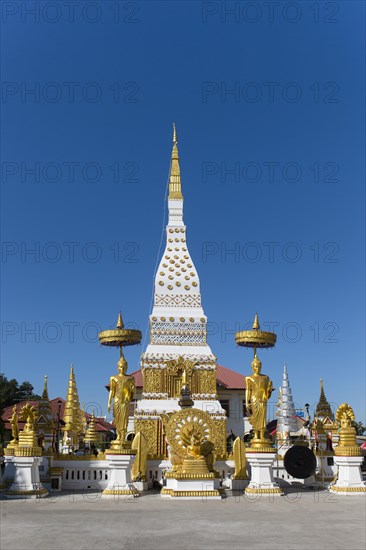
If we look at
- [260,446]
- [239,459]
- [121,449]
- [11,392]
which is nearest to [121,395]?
[121,449]

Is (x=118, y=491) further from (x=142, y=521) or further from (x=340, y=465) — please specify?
(x=340, y=465)

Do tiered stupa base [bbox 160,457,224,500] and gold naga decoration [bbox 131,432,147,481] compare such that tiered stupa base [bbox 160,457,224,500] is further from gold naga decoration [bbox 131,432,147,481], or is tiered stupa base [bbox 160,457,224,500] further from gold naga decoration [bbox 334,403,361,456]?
gold naga decoration [bbox 334,403,361,456]

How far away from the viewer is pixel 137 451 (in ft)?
67.5

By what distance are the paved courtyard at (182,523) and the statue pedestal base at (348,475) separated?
1.27 m

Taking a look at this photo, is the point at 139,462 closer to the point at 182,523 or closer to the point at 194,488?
the point at 194,488

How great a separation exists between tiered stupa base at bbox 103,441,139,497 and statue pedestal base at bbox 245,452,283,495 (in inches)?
147

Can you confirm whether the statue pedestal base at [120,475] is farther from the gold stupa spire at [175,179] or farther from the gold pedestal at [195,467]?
the gold stupa spire at [175,179]

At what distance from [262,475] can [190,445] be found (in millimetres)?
2673

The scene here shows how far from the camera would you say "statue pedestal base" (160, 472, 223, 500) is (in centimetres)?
1769

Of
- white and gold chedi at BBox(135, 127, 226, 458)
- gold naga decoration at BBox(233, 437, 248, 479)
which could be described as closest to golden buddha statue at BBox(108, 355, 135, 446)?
gold naga decoration at BBox(233, 437, 248, 479)

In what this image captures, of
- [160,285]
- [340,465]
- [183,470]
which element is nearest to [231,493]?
[183,470]

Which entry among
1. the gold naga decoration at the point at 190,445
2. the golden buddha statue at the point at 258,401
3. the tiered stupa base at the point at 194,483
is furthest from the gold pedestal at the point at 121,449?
the golden buddha statue at the point at 258,401

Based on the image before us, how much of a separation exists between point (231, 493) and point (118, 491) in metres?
3.69

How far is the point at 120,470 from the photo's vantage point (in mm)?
19281
